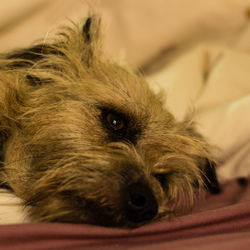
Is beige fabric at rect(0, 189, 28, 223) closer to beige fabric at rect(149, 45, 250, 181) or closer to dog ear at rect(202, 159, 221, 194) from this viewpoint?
dog ear at rect(202, 159, 221, 194)

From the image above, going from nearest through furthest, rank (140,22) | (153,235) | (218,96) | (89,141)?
(153,235) < (89,141) < (218,96) < (140,22)

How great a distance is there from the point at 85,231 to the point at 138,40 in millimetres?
2318

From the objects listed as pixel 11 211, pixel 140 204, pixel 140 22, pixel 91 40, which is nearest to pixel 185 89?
pixel 140 22

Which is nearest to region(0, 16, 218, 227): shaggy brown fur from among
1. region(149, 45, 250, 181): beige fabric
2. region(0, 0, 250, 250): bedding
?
region(0, 0, 250, 250): bedding

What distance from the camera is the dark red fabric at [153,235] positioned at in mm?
1241

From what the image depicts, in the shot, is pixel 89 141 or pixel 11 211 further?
pixel 89 141

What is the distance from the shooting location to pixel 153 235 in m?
1.42

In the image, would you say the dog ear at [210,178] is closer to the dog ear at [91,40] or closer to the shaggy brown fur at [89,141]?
the shaggy brown fur at [89,141]

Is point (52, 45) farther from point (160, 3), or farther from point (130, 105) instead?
point (160, 3)

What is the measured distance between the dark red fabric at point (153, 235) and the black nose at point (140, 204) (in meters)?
0.05

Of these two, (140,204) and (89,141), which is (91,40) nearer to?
(89,141)

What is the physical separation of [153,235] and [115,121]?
2.10 ft

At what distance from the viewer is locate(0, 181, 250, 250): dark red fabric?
1241 millimetres

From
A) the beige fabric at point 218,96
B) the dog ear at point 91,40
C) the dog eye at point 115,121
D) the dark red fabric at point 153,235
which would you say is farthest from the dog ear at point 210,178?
the dog ear at point 91,40
